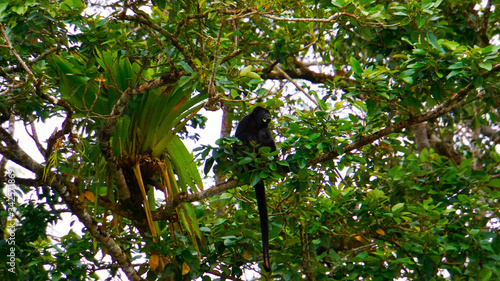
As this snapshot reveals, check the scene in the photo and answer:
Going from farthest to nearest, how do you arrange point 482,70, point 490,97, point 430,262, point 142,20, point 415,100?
point 490,97 < point 430,262 < point 415,100 < point 482,70 < point 142,20

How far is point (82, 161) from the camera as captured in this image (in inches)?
147

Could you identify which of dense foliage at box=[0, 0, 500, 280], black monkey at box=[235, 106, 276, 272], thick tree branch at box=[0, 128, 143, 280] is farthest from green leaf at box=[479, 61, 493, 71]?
thick tree branch at box=[0, 128, 143, 280]

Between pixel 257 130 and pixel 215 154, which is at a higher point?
pixel 257 130

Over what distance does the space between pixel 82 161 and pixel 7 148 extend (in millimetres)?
624

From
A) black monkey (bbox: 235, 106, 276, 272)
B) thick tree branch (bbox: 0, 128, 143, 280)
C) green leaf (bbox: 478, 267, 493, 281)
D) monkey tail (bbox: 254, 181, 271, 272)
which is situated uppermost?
black monkey (bbox: 235, 106, 276, 272)

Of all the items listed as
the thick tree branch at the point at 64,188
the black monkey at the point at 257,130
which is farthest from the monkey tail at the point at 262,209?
the thick tree branch at the point at 64,188

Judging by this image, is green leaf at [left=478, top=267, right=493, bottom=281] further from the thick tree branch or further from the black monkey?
the thick tree branch

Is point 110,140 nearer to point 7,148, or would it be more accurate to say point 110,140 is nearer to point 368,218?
point 7,148

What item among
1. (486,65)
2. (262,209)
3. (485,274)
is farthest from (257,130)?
(485,274)

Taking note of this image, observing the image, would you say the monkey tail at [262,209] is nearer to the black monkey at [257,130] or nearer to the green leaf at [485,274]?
the black monkey at [257,130]

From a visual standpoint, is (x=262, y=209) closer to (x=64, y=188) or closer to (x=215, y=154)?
(x=215, y=154)

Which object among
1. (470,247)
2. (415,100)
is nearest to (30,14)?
(415,100)

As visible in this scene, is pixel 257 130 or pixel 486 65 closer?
pixel 486 65

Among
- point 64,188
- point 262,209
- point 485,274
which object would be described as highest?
point 64,188
